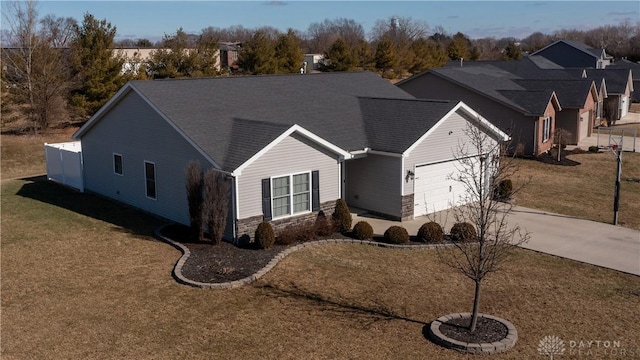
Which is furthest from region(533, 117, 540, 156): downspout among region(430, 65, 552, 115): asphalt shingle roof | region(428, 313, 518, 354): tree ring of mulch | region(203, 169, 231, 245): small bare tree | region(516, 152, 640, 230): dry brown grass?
region(428, 313, 518, 354): tree ring of mulch

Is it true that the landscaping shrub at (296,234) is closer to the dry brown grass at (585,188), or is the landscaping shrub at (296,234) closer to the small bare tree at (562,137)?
the dry brown grass at (585,188)

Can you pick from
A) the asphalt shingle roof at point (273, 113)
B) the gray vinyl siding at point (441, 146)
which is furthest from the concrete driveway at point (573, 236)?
the asphalt shingle roof at point (273, 113)

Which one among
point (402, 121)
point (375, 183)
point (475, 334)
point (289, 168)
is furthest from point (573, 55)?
point (475, 334)

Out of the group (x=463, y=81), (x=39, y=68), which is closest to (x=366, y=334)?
(x=463, y=81)

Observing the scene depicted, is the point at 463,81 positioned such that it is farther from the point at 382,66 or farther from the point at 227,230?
the point at 382,66

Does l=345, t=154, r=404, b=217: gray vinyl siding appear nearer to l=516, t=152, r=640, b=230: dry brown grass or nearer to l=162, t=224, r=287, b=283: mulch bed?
l=516, t=152, r=640, b=230: dry brown grass

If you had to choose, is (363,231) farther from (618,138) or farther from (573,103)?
(618,138)

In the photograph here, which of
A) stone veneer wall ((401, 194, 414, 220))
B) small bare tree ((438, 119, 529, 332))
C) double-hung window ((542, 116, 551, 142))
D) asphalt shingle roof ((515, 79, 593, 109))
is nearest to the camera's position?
small bare tree ((438, 119, 529, 332))
